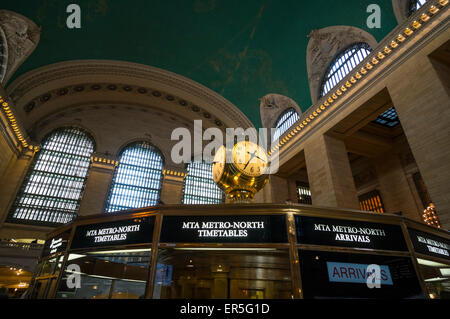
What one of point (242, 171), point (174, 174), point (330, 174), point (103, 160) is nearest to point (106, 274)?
point (242, 171)

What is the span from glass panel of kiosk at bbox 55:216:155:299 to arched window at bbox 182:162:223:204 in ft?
56.9

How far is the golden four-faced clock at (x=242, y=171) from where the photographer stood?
3.10 metres

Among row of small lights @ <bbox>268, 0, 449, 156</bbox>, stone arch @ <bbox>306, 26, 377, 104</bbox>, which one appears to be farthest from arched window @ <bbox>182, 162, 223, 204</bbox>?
stone arch @ <bbox>306, 26, 377, 104</bbox>

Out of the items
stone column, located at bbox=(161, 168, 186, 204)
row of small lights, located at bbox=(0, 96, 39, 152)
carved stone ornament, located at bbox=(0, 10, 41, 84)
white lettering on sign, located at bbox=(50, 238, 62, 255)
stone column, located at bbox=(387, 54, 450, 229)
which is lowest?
white lettering on sign, located at bbox=(50, 238, 62, 255)

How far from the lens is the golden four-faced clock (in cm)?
310

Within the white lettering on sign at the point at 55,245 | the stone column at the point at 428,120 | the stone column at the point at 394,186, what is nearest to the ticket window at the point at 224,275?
the white lettering on sign at the point at 55,245

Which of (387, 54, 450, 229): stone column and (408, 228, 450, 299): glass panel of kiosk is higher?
(387, 54, 450, 229): stone column

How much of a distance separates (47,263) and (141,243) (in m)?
1.41

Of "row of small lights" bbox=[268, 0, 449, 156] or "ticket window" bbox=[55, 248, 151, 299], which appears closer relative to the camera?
"ticket window" bbox=[55, 248, 151, 299]

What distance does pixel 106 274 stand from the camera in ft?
8.98

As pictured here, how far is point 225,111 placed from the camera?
1908 centimetres

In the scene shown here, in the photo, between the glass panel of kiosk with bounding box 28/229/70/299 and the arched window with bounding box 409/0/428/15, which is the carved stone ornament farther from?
the arched window with bounding box 409/0/428/15

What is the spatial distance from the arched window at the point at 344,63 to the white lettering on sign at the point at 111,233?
12295 millimetres
